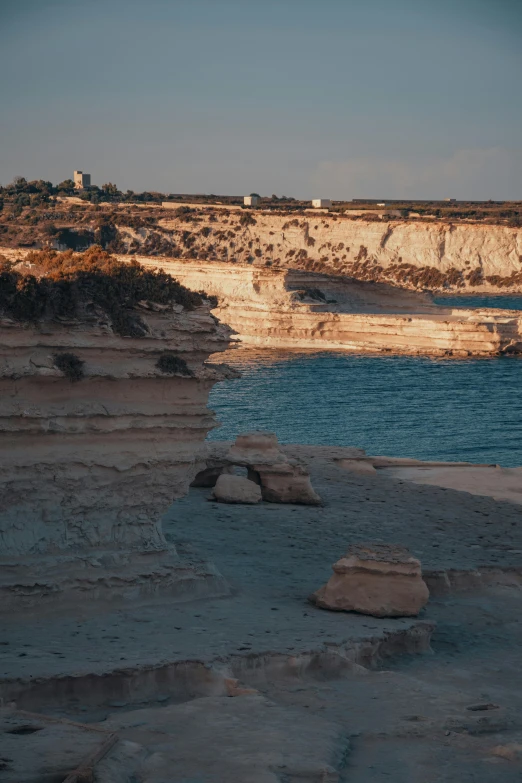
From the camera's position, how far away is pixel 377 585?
603 inches

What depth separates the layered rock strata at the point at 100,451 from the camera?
14453mm

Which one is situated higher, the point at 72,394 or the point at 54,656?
the point at 72,394

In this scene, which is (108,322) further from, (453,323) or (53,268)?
(453,323)

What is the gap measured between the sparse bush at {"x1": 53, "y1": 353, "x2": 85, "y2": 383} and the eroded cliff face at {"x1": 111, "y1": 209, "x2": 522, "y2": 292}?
355ft

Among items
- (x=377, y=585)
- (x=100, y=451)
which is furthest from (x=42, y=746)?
(x=377, y=585)

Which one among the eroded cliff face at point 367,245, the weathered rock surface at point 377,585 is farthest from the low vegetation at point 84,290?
the eroded cliff face at point 367,245

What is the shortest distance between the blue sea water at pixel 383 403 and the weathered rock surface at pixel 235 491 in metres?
16.1

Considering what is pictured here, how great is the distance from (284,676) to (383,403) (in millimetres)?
37121

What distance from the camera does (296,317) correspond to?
238 ft

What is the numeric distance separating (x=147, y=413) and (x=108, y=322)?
4.18ft

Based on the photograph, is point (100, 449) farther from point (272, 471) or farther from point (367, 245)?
point (367, 245)

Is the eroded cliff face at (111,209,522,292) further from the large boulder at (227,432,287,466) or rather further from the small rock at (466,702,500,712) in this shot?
the small rock at (466,702,500,712)

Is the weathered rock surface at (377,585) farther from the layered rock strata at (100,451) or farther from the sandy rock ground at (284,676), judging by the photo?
the layered rock strata at (100,451)

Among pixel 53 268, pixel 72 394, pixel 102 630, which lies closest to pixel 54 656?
pixel 102 630
